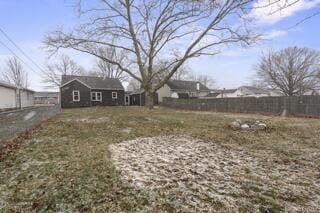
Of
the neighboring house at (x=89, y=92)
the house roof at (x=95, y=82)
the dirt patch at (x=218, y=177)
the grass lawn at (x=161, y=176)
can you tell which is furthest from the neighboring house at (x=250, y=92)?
the dirt patch at (x=218, y=177)

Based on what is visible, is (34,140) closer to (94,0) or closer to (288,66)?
(94,0)

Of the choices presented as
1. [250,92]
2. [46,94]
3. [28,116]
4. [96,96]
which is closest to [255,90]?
[250,92]

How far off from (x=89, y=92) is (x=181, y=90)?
15200mm

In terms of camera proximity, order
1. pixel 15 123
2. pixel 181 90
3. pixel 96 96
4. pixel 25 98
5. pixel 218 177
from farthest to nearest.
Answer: pixel 181 90
pixel 96 96
pixel 25 98
pixel 15 123
pixel 218 177

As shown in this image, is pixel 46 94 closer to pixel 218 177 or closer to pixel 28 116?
pixel 28 116

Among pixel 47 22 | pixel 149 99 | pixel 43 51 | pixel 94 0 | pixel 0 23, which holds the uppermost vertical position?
pixel 94 0

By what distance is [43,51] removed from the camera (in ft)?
49.4

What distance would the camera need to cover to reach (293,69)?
2806 centimetres

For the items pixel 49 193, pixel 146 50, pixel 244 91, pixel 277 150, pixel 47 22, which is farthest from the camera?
pixel 244 91

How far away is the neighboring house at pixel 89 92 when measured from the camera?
25.3 metres

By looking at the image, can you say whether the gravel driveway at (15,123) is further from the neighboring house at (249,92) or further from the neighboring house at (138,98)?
the neighboring house at (249,92)

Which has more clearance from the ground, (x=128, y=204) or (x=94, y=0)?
(x=94, y=0)

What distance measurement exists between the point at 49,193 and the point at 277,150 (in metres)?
5.29

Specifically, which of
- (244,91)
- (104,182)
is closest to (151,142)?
(104,182)
